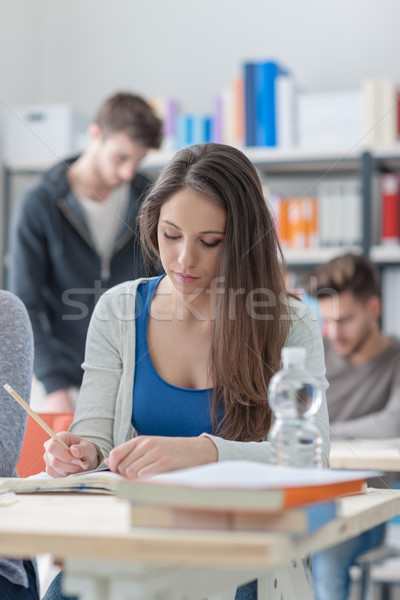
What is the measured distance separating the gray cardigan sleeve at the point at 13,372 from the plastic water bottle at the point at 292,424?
0.42m

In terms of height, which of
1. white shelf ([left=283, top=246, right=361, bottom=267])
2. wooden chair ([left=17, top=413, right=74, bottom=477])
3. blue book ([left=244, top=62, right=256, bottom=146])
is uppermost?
blue book ([left=244, top=62, right=256, bottom=146])

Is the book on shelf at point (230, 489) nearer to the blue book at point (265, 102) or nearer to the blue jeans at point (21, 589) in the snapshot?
the blue jeans at point (21, 589)

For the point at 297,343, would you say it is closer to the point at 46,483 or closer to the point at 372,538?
the point at 46,483

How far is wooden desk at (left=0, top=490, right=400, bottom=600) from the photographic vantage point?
2.09 feet

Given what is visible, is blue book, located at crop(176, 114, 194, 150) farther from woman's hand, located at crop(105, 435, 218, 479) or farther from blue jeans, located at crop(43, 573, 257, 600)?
woman's hand, located at crop(105, 435, 218, 479)

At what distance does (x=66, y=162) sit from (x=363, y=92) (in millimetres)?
1333

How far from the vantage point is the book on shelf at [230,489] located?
0.68 metres

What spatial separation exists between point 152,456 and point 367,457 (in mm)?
974

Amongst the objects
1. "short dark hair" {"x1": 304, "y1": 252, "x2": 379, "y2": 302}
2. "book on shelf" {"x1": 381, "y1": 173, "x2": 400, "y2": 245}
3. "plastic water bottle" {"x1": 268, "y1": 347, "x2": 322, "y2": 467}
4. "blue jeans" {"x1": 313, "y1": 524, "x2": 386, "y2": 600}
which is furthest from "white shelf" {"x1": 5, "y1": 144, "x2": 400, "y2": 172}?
"plastic water bottle" {"x1": 268, "y1": 347, "x2": 322, "y2": 467}

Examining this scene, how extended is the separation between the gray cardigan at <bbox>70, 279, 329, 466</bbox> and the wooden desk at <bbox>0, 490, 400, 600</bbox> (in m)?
0.50

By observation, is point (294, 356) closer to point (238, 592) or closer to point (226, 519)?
point (226, 519)

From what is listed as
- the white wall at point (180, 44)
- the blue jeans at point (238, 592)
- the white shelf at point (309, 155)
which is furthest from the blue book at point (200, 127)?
the blue jeans at point (238, 592)

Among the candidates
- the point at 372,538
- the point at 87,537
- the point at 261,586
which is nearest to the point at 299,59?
the point at 372,538

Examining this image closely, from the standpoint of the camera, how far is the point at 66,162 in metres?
2.53
